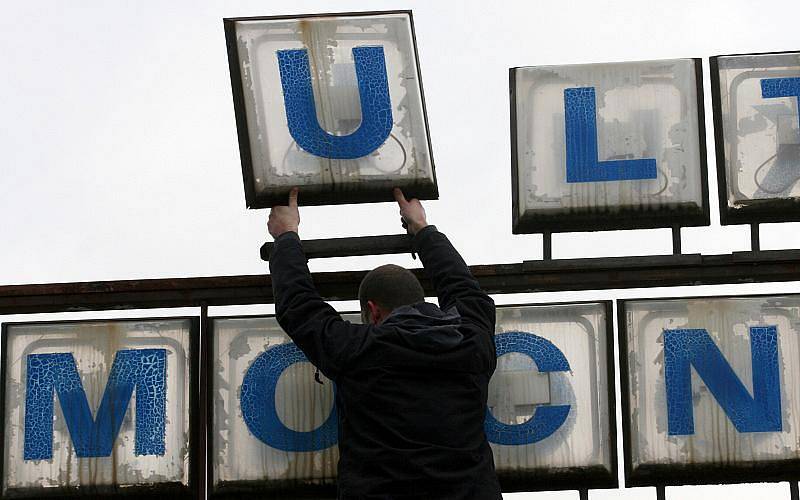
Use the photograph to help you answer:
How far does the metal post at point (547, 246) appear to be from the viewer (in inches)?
253

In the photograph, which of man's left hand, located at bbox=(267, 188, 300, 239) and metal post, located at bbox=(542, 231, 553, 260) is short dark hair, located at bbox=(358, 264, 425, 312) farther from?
metal post, located at bbox=(542, 231, 553, 260)

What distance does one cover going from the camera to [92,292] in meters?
6.48

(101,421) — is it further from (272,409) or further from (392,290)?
(392,290)

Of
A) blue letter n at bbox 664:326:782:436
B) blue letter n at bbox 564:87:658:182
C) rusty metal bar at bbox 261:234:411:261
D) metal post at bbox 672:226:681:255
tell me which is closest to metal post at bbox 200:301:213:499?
rusty metal bar at bbox 261:234:411:261

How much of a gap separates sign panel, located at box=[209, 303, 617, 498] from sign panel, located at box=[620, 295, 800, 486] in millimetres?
141

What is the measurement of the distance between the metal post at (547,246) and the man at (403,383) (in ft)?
2.50

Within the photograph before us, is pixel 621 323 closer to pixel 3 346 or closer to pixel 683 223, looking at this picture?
pixel 683 223

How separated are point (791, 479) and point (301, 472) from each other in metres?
2.30

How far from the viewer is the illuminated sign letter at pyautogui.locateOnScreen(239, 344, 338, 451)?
6.26 m

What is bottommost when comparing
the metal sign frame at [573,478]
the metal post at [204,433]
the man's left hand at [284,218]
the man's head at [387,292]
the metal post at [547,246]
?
the metal sign frame at [573,478]

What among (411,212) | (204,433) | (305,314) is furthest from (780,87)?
(204,433)

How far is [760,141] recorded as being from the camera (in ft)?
21.0

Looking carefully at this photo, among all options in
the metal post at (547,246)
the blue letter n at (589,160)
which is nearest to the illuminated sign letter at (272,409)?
the metal post at (547,246)

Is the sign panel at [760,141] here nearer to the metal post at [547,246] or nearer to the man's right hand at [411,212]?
the metal post at [547,246]
